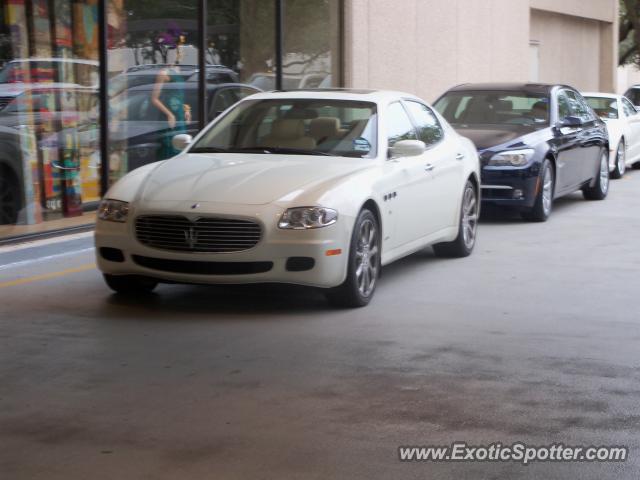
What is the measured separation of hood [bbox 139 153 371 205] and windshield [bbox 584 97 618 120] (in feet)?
38.9

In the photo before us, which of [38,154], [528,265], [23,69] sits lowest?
[528,265]

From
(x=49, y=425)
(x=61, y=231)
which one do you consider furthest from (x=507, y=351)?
(x=61, y=231)

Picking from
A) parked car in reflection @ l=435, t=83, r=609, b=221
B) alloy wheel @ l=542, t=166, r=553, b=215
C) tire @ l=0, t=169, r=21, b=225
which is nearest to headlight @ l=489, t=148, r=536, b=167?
parked car in reflection @ l=435, t=83, r=609, b=221

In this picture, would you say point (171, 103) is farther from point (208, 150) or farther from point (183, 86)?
point (208, 150)

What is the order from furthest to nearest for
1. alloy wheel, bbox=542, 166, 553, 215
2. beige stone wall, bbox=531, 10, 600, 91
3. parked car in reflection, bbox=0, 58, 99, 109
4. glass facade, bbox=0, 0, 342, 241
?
beige stone wall, bbox=531, 10, 600, 91, alloy wheel, bbox=542, 166, 553, 215, glass facade, bbox=0, 0, 342, 241, parked car in reflection, bbox=0, 58, 99, 109

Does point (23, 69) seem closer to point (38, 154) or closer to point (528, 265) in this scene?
point (38, 154)

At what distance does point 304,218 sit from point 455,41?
15440mm

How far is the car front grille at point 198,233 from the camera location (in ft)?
26.5

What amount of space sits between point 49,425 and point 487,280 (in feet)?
16.4

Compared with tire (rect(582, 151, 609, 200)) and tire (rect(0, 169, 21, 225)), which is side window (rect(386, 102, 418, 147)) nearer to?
tire (rect(0, 169, 21, 225))

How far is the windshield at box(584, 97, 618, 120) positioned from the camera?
20.1m

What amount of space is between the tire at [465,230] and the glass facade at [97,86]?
3959mm

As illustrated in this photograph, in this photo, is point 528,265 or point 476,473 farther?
point 528,265

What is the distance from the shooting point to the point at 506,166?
13586mm
